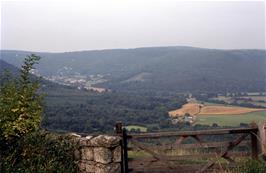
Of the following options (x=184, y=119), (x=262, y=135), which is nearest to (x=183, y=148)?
(x=262, y=135)

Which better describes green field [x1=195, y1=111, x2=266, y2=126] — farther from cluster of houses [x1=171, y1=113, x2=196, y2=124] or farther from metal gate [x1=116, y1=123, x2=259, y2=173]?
metal gate [x1=116, y1=123, x2=259, y2=173]

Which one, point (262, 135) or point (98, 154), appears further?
point (262, 135)

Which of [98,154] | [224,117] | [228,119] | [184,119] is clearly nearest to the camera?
[98,154]

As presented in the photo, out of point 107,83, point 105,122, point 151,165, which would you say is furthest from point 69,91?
point 151,165

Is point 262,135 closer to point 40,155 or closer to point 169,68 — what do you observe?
point 40,155

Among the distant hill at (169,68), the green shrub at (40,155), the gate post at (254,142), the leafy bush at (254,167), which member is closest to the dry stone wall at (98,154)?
the green shrub at (40,155)

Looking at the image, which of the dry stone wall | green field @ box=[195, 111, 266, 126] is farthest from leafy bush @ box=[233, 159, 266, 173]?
green field @ box=[195, 111, 266, 126]
